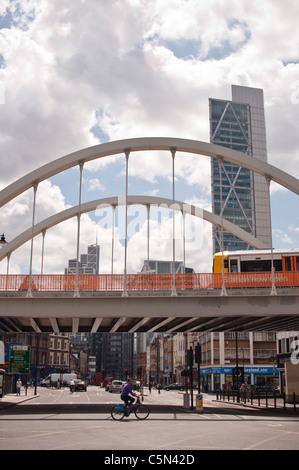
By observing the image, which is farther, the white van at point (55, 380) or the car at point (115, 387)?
the white van at point (55, 380)

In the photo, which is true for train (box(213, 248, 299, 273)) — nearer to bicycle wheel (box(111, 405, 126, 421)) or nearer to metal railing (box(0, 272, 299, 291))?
metal railing (box(0, 272, 299, 291))

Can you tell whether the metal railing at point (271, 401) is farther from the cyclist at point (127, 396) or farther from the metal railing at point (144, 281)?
the cyclist at point (127, 396)

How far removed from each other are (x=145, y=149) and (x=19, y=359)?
62.0ft

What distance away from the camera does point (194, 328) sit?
126 ft

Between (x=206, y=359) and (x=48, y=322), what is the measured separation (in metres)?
49.7

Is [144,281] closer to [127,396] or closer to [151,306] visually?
[151,306]

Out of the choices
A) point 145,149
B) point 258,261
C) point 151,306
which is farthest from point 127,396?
point 258,261

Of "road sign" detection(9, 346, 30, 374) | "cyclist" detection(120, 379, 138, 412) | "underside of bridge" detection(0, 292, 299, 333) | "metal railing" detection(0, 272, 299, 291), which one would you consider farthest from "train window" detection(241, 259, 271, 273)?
"road sign" detection(9, 346, 30, 374)

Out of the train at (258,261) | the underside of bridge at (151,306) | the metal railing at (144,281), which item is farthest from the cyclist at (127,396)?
the train at (258,261)

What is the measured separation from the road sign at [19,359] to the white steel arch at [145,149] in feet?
44.9

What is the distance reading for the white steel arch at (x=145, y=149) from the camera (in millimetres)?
32188

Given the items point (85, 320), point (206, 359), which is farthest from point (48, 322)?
point (206, 359)
